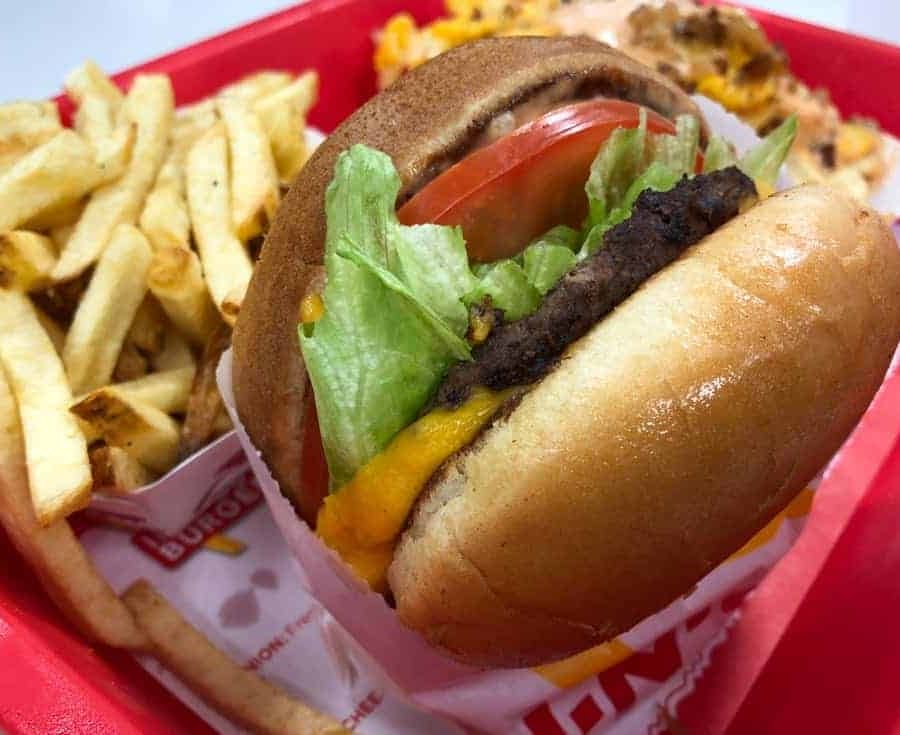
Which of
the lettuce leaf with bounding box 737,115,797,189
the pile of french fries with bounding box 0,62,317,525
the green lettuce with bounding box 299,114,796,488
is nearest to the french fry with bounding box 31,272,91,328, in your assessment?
the pile of french fries with bounding box 0,62,317,525

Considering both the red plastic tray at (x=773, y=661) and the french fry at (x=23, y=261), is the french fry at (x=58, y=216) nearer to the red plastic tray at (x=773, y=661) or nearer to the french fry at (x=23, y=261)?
the french fry at (x=23, y=261)

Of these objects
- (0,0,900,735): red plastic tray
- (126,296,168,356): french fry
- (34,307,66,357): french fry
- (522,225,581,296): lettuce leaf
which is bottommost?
(0,0,900,735): red plastic tray

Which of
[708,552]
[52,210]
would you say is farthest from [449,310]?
[52,210]

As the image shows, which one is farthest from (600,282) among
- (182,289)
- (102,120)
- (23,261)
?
(102,120)

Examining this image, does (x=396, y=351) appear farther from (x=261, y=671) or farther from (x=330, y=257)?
(x=261, y=671)

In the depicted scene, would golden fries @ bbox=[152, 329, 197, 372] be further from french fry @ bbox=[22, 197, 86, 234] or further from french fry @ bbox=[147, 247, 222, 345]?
french fry @ bbox=[22, 197, 86, 234]

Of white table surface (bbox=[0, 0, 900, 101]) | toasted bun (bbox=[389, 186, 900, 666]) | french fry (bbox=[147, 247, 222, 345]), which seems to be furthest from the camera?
white table surface (bbox=[0, 0, 900, 101])
